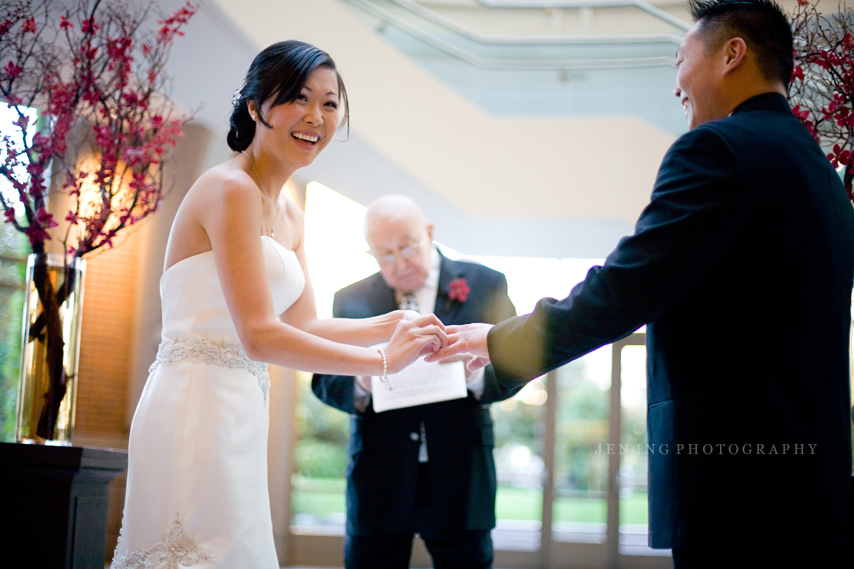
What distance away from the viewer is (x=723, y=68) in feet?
6.01

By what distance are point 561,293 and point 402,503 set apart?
3.72 metres

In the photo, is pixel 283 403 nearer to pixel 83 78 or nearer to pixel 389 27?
pixel 389 27

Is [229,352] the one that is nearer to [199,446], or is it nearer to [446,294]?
[199,446]

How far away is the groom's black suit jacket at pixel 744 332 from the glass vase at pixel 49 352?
1755mm

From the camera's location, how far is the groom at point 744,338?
147 cm

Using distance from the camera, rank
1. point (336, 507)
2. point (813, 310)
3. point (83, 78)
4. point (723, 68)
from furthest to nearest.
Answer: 1. point (336, 507)
2. point (83, 78)
3. point (723, 68)
4. point (813, 310)

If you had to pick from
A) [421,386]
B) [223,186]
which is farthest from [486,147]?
[223,186]

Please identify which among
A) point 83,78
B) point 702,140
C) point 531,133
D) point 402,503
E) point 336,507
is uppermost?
point 531,133

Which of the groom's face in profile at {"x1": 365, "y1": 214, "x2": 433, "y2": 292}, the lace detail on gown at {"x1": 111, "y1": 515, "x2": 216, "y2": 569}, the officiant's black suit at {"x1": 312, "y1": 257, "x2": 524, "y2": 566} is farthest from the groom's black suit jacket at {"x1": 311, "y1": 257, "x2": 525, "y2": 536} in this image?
the lace detail on gown at {"x1": 111, "y1": 515, "x2": 216, "y2": 569}

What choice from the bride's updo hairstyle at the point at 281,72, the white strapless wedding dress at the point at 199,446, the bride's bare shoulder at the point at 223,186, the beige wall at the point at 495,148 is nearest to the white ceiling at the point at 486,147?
the beige wall at the point at 495,148

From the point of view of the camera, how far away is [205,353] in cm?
181

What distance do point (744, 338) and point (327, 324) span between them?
1.20 metres

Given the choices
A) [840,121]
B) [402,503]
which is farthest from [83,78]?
[840,121]

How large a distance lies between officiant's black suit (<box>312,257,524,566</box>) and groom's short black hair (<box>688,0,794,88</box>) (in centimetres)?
140
